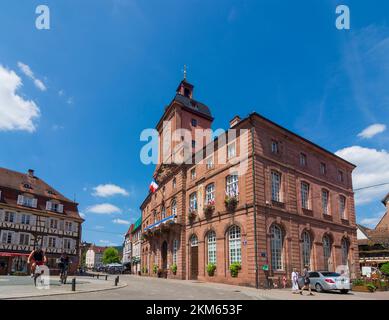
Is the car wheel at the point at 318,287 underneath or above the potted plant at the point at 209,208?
underneath

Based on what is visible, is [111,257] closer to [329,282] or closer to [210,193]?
[210,193]

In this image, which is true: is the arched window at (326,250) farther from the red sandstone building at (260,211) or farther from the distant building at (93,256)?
the distant building at (93,256)

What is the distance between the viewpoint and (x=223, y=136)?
29.7 metres

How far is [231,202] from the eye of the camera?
27078 mm

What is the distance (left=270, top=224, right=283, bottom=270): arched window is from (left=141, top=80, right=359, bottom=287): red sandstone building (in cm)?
7

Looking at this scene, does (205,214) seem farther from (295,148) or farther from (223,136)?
(295,148)

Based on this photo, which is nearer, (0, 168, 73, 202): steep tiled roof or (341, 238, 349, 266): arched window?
(341, 238, 349, 266): arched window

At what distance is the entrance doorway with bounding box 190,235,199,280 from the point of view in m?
32.2

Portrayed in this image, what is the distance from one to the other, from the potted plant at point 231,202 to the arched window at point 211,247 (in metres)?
A: 3.50

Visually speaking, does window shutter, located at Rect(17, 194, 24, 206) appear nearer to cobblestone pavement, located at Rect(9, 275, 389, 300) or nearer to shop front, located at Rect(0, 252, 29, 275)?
shop front, located at Rect(0, 252, 29, 275)

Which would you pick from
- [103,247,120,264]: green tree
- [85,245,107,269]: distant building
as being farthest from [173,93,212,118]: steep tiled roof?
[85,245,107,269]: distant building

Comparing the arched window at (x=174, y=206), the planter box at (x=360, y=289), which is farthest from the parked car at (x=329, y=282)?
the arched window at (x=174, y=206)

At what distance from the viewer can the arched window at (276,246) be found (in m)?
25.6

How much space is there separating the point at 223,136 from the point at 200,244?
1013 centimetres
